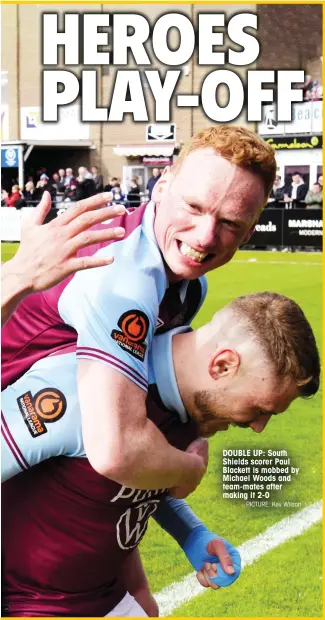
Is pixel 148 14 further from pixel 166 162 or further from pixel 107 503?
pixel 107 503

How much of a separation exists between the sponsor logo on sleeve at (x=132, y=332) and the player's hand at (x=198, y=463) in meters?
0.40

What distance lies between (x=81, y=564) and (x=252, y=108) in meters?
1.68

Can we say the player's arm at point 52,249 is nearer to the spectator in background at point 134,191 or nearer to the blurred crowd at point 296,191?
the spectator in background at point 134,191

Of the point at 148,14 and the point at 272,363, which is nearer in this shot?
the point at 272,363

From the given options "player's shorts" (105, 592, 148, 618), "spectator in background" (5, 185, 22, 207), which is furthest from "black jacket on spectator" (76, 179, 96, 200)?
"player's shorts" (105, 592, 148, 618)

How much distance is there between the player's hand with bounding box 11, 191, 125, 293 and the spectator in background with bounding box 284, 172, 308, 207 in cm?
248

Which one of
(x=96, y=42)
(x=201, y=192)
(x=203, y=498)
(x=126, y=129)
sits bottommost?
(x=203, y=498)

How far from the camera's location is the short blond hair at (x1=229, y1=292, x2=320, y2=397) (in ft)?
9.36

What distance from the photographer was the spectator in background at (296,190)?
5.37 meters

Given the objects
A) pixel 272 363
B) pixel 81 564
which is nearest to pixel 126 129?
pixel 272 363

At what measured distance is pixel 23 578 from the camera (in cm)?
310

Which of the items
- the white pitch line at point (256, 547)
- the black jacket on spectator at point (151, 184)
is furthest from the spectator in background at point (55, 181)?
the white pitch line at point (256, 547)

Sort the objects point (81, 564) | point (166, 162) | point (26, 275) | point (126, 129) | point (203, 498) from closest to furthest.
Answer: point (26, 275), point (81, 564), point (166, 162), point (126, 129), point (203, 498)

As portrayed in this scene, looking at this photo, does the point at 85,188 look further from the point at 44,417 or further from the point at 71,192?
the point at 44,417
